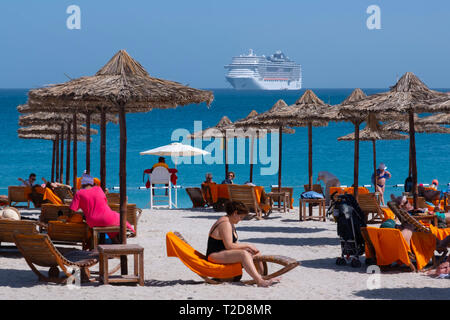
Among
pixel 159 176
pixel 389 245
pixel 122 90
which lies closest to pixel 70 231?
pixel 122 90

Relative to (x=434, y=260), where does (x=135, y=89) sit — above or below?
above

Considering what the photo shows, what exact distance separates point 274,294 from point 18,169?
3697 cm

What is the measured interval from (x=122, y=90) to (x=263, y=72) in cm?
17578

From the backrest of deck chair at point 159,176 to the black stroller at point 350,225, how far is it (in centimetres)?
A: 903

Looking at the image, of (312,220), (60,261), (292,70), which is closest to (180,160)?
(312,220)

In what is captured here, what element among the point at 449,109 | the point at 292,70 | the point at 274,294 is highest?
the point at 292,70

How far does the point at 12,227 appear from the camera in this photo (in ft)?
27.5

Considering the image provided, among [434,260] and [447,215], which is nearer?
[434,260]

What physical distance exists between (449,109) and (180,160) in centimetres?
3325

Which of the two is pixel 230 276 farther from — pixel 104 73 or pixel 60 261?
pixel 104 73

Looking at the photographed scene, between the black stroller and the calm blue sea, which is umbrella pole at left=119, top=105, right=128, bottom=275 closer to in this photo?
the black stroller

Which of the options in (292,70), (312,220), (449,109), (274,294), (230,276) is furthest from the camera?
(292,70)
